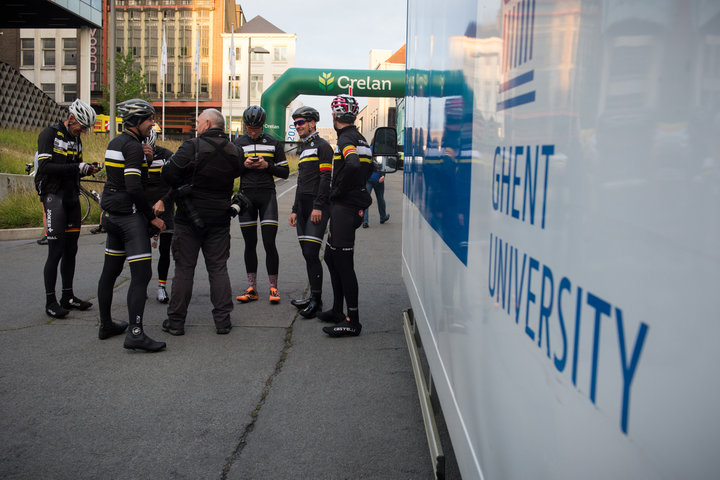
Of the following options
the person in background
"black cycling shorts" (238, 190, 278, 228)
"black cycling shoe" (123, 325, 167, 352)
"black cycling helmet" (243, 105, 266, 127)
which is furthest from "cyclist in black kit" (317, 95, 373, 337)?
the person in background

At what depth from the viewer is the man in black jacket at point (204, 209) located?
17.5 feet

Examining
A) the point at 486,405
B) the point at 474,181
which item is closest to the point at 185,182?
the point at 474,181

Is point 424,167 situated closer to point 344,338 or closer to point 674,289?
point 344,338

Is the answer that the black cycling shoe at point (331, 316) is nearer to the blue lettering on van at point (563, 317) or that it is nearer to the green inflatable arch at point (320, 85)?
the blue lettering on van at point (563, 317)

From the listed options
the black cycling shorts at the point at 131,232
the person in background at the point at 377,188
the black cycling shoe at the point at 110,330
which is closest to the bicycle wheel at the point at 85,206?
the person in background at the point at 377,188

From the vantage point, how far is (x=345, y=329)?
5570 millimetres

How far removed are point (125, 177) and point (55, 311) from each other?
187 centimetres

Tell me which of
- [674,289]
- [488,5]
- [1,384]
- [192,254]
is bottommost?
[1,384]

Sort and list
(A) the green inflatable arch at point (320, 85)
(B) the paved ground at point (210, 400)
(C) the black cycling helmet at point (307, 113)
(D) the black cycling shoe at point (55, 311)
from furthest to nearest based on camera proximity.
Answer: (A) the green inflatable arch at point (320, 85), (C) the black cycling helmet at point (307, 113), (D) the black cycling shoe at point (55, 311), (B) the paved ground at point (210, 400)

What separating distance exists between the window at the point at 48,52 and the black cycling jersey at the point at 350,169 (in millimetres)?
57587

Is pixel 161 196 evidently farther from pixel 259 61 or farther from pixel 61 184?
pixel 259 61

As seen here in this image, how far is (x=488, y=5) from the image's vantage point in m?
1.86

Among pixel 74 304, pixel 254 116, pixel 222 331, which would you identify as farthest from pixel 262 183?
pixel 74 304

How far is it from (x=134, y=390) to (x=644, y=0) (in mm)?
4140
